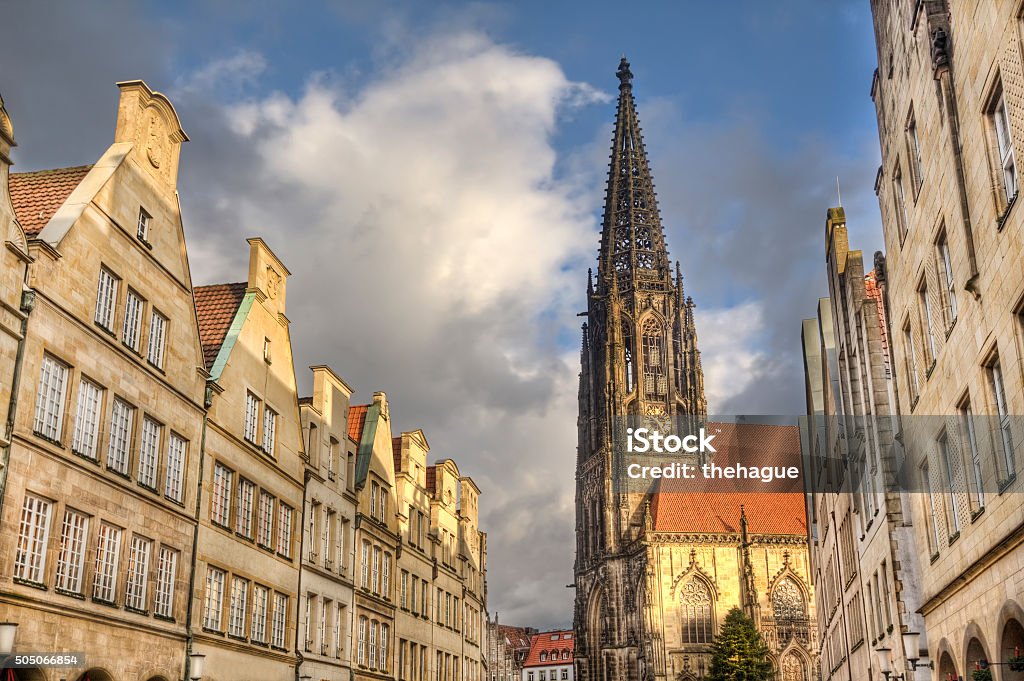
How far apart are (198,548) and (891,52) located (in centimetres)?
2064

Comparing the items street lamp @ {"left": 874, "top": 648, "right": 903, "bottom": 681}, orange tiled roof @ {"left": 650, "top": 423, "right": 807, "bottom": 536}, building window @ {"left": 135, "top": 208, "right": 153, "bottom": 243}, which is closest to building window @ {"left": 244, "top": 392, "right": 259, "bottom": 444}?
building window @ {"left": 135, "top": 208, "right": 153, "bottom": 243}

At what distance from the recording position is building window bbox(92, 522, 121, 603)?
21.3 m

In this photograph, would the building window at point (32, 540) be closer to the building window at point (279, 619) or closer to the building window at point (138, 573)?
the building window at point (138, 573)

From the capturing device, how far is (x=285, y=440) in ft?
105

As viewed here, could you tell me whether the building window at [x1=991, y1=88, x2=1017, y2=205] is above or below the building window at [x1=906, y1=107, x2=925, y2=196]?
below

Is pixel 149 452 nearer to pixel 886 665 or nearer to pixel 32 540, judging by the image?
pixel 32 540

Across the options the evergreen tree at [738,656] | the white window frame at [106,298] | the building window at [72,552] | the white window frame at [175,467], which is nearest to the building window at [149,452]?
the white window frame at [175,467]

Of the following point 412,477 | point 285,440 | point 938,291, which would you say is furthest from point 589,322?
point 938,291

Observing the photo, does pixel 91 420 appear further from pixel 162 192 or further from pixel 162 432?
pixel 162 192

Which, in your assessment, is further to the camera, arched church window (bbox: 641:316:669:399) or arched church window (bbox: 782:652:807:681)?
arched church window (bbox: 641:316:669:399)

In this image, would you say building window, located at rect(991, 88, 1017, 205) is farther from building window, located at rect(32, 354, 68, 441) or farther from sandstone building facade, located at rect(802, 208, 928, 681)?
building window, located at rect(32, 354, 68, 441)

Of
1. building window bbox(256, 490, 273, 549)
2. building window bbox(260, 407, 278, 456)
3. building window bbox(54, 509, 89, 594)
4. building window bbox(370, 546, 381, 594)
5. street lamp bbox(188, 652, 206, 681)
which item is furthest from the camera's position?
building window bbox(370, 546, 381, 594)

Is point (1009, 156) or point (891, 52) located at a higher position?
point (891, 52)

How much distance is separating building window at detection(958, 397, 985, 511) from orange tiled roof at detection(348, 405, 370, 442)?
25.4 meters
